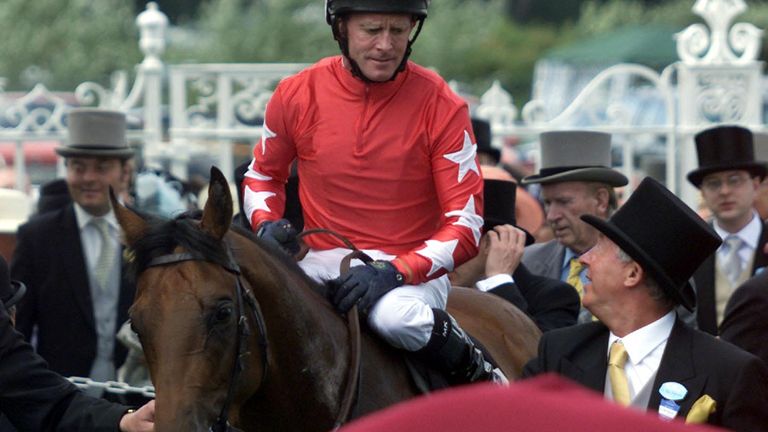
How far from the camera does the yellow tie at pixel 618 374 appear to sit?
423cm

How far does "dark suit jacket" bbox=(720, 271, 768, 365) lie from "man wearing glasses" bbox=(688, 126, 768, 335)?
7.32 feet

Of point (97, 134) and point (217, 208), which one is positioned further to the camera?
point (97, 134)

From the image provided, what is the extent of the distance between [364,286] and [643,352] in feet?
3.42

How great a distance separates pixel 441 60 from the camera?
104 feet

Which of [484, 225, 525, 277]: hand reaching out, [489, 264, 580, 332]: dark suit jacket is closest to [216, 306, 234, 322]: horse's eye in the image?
[489, 264, 580, 332]: dark suit jacket

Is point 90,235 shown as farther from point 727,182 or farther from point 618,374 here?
point 618,374

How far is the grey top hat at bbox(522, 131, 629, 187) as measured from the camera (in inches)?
314

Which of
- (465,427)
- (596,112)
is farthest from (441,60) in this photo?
(465,427)

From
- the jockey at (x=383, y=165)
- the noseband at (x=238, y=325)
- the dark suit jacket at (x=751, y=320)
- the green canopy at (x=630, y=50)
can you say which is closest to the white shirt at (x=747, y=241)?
the dark suit jacket at (x=751, y=320)

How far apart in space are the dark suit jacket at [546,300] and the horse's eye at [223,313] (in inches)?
107

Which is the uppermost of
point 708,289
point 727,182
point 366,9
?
point 366,9

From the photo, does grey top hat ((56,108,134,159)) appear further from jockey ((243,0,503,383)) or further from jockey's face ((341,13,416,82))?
jockey's face ((341,13,416,82))

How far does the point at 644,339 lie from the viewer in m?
4.30

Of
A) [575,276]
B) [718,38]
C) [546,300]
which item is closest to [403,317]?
[546,300]
